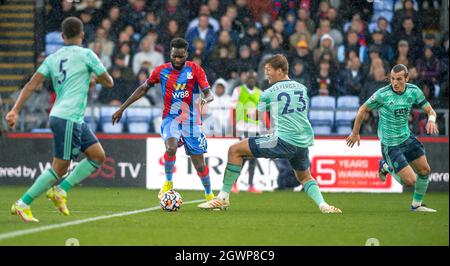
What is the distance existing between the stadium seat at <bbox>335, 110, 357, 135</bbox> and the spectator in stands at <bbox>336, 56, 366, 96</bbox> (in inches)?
25.3

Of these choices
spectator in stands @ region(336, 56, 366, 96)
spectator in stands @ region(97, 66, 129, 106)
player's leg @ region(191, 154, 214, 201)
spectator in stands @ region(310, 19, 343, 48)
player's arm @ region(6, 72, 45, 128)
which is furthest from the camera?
spectator in stands @ region(310, 19, 343, 48)

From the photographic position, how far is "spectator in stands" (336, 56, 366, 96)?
18.6 metres

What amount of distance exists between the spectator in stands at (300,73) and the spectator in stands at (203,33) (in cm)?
191

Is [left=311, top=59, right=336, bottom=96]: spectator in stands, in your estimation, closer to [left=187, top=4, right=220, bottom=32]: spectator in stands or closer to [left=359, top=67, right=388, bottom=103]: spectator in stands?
[left=359, top=67, right=388, bottom=103]: spectator in stands

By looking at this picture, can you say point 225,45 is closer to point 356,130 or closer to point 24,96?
point 356,130

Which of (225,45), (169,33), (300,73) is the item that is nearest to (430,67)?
(300,73)

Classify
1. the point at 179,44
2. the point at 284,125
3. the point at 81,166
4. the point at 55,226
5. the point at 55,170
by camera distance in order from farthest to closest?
1. the point at 179,44
2. the point at 284,125
3. the point at 81,166
4. the point at 55,170
5. the point at 55,226

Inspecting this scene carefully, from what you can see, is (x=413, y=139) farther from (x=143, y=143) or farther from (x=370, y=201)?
(x=143, y=143)

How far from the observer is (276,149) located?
1114 cm

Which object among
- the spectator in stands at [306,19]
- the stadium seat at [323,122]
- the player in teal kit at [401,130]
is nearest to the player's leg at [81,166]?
the player in teal kit at [401,130]

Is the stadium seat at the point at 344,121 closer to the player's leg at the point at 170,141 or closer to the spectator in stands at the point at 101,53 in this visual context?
the spectator in stands at the point at 101,53

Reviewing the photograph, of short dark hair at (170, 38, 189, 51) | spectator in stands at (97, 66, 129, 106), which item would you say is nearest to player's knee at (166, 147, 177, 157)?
short dark hair at (170, 38, 189, 51)

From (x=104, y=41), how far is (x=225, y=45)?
2610mm
